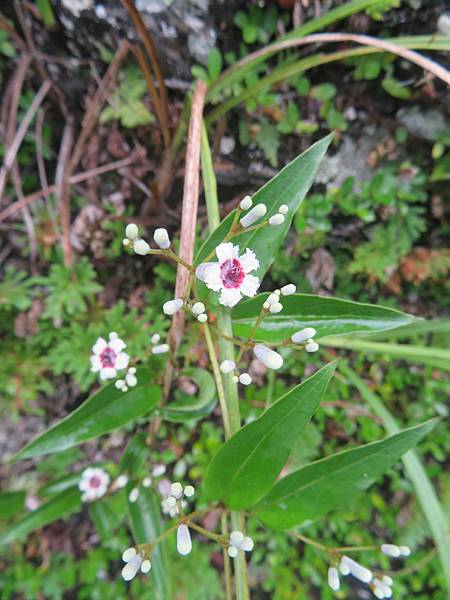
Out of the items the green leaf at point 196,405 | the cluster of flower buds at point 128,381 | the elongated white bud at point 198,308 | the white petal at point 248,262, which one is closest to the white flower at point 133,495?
the green leaf at point 196,405

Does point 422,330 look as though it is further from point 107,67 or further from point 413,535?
point 107,67

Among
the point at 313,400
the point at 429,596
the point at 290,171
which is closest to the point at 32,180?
the point at 290,171

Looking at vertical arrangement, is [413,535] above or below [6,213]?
below

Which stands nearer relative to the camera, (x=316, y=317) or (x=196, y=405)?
(x=316, y=317)

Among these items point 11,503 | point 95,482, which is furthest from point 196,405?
point 11,503

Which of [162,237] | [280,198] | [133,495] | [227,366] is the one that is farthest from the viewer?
[133,495]

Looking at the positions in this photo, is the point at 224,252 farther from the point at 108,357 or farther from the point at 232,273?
the point at 108,357

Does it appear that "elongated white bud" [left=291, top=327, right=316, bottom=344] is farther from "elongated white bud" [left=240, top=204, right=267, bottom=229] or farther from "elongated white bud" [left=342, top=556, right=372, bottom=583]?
"elongated white bud" [left=342, top=556, right=372, bottom=583]
